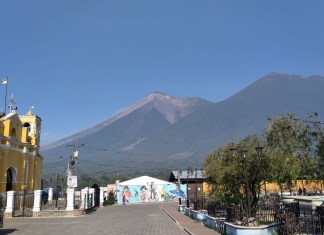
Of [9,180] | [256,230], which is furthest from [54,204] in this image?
[256,230]

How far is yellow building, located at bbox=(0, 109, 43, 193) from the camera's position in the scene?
39.2 m

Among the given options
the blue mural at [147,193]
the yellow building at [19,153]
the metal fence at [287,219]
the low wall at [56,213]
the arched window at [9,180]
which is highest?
the yellow building at [19,153]

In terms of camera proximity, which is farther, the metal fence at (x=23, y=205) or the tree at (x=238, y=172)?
the metal fence at (x=23, y=205)

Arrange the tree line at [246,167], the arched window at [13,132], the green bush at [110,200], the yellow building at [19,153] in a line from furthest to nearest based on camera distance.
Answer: the green bush at [110,200] → the arched window at [13,132] → the yellow building at [19,153] → the tree line at [246,167]

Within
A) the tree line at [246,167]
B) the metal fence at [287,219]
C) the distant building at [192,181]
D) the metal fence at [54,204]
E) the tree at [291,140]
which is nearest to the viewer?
the metal fence at [287,219]

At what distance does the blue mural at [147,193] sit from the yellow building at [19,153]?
70.8ft

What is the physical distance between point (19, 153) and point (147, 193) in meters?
33.0

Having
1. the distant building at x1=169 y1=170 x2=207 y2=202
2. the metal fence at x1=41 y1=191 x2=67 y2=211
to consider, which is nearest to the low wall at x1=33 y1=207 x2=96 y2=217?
the metal fence at x1=41 y1=191 x2=67 y2=211

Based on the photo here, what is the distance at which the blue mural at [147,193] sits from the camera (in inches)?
2741

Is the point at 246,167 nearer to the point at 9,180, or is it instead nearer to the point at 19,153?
the point at 9,180

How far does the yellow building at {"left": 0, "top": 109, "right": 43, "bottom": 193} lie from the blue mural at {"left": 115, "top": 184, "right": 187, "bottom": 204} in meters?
21.6

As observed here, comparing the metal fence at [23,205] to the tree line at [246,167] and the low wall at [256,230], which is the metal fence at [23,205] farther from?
the low wall at [256,230]

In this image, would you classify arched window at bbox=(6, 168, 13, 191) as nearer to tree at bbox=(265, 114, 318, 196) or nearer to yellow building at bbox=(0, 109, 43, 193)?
yellow building at bbox=(0, 109, 43, 193)

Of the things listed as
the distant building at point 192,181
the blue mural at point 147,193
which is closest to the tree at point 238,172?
the distant building at point 192,181
